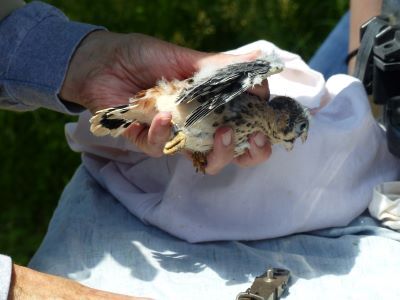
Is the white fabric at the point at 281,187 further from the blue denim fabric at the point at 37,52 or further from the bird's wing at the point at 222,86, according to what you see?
the bird's wing at the point at 222,86

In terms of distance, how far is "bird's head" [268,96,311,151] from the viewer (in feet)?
5.04

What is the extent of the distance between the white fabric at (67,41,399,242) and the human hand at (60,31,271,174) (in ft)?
0.30

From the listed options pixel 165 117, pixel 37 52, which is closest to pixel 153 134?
pixel 165 117

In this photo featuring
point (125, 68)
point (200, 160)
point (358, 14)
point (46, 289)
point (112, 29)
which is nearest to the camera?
point (46, 289)

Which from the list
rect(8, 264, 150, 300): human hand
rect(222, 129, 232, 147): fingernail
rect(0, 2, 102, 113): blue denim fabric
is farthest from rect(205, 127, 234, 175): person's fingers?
rect(0, 2, 102, 113): blue denim fabric

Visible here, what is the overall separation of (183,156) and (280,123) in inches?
10.0

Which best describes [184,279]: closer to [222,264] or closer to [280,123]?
[222,264]

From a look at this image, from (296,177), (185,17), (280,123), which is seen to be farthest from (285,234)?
(185,17)

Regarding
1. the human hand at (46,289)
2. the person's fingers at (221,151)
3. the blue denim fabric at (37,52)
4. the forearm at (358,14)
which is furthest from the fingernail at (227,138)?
the forearm at (358,14)

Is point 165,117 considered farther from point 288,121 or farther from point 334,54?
point 334,54

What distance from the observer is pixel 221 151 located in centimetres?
150

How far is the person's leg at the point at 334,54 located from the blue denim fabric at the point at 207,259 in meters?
0.81

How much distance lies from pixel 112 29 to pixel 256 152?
186 cm

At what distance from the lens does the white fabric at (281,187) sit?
1640mm
